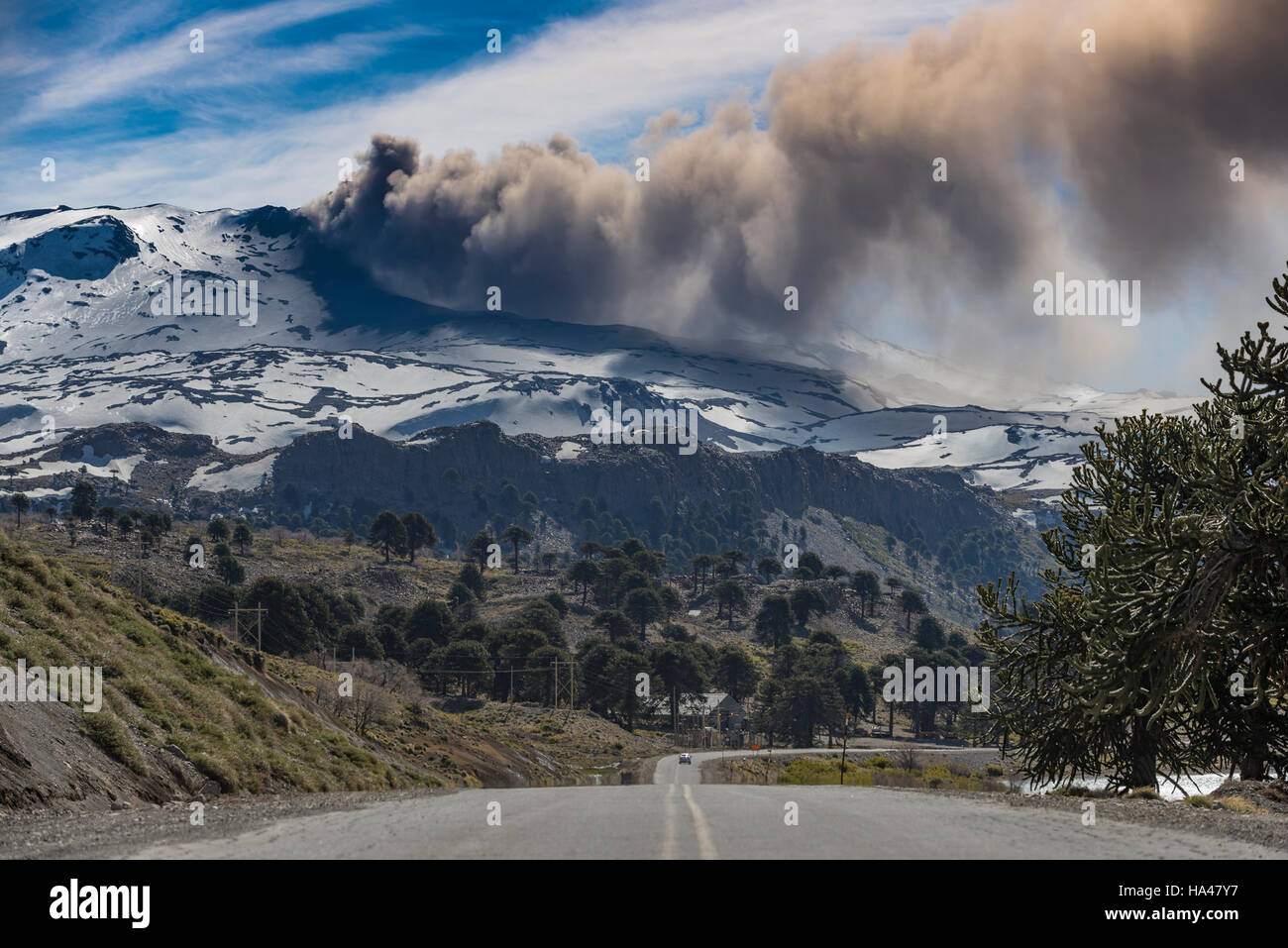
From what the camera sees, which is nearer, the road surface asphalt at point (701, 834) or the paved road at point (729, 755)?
the road surface asphalt at point (701, 834)

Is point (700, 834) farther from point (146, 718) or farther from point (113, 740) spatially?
point (146, 718)

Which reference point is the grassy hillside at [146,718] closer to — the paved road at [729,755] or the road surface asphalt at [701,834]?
the road surface asphalt at [701,834]

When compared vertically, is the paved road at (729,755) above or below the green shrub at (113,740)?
below

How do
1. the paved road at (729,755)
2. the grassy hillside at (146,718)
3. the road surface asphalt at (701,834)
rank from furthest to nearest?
the paved road at (729,755) → the grassy hillside at (146,718) → the road surface asphalt at (701,834)

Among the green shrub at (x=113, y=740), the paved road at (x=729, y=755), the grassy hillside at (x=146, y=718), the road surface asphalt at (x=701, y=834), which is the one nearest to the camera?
the road surface asphalt at (x=701, y=834)

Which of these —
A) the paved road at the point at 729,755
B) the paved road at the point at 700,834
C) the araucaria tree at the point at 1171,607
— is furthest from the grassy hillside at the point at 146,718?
the paved road at the point at 729,755

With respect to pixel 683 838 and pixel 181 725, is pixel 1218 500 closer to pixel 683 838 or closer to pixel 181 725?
pixel 683 838
